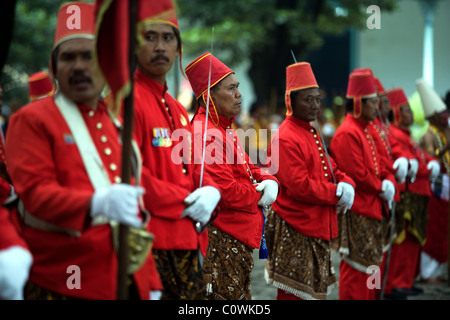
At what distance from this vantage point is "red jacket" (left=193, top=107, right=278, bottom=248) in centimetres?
429

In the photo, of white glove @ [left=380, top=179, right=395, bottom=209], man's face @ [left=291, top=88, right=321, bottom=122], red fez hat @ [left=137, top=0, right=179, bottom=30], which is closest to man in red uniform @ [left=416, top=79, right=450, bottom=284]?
white glove @ [left=380, top=179, right=395, bottom=209]

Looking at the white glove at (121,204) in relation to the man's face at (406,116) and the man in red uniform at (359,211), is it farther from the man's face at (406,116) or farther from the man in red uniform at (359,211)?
the man's face at (406,116)

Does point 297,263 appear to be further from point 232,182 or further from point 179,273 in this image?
point 179,273

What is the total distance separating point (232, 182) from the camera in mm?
4277

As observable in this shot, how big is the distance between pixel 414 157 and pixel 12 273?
6248mm

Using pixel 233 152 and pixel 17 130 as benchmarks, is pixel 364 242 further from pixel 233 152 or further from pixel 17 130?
pixel 17 130

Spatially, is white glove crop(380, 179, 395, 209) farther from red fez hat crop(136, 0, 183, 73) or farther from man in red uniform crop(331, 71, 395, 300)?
red fez hat crop(136, 0, 183, 73)

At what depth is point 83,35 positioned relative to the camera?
9.51ft

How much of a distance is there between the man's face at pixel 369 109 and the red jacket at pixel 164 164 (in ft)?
10.7

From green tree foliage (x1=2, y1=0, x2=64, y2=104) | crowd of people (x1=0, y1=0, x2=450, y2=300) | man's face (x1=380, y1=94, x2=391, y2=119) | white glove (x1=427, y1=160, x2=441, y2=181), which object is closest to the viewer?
crowd of people (x1=0, y1=0, x2=450, y2=300)

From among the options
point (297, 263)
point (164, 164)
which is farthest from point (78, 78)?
point (297, 263)

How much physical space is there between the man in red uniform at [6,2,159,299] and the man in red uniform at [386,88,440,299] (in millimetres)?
5293

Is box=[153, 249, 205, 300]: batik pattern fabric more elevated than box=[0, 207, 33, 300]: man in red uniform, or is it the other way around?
box=[0, 207, 33, 300]: man in red uniform

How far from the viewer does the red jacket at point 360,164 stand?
5.94 metres
